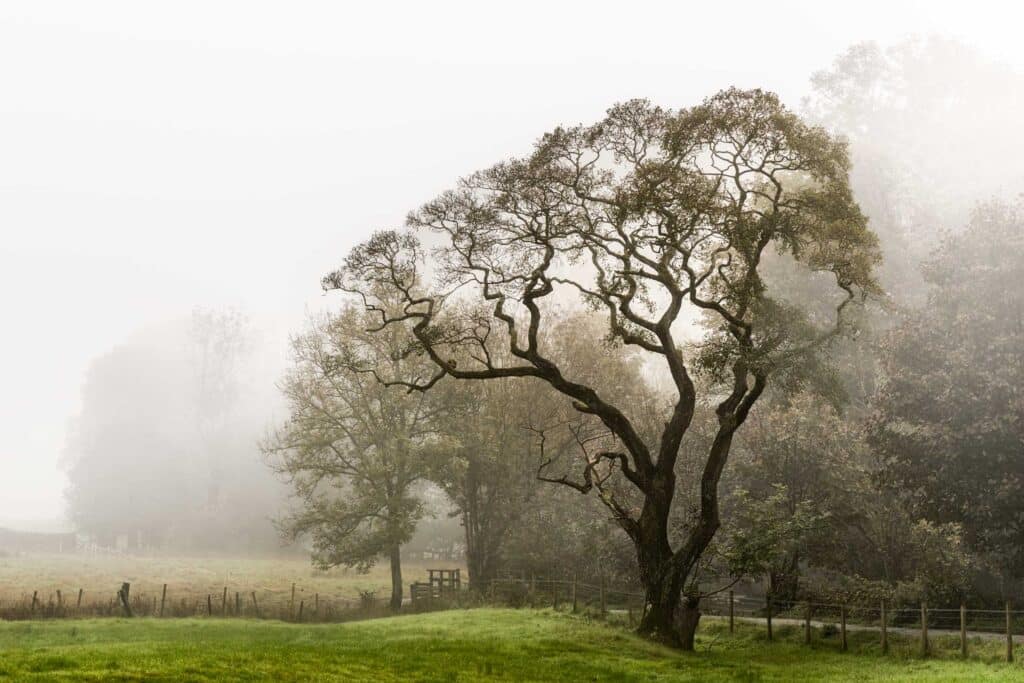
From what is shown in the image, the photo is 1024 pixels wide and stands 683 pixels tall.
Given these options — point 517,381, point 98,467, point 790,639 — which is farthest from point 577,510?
point 98,467

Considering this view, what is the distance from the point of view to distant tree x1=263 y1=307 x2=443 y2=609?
1768 inches

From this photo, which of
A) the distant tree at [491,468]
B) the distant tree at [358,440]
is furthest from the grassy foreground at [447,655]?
the distant tree at [491,468]

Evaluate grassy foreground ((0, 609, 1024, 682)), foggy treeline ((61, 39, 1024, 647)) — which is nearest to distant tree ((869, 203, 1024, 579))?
foggy treeline ((61, 39, 1024, 647))

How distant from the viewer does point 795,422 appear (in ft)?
126

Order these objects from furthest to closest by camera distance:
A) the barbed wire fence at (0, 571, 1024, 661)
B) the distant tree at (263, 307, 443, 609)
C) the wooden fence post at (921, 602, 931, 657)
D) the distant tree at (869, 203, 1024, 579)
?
the distant tree at (263, 307, 443, 609) < the barbed wire fence at (0, 571, 1024, 661) < the distant tree at (869, 203, 1024, 579) < the wooden fence post at (921, 602, 931, 657)

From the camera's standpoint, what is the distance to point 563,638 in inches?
1155

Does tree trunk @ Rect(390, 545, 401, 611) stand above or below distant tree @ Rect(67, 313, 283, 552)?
below

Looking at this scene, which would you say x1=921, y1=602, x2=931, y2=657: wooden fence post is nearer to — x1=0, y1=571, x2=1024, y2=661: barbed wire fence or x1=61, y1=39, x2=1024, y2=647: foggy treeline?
x1=0, y1=571, x2=1024, y2=661: barbed wire fence

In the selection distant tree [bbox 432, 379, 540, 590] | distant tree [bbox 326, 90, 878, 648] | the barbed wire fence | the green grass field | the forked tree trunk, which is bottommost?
the green grass field

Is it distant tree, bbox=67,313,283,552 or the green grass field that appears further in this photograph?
distant tree, bbox=67,313,283,552

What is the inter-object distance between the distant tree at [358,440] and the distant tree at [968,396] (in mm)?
23358

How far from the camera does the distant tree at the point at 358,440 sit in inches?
1768

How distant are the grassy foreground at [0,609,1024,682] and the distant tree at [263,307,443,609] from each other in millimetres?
8880

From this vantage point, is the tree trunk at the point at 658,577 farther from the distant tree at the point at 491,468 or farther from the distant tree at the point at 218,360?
the distant tree at the point at 218,360
